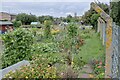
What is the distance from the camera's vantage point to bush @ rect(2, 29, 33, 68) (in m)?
4.88

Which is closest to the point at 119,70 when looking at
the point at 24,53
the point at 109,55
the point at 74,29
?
the point at 109,55

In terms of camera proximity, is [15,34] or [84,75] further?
[15,34]

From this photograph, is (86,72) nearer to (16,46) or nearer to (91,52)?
(16,46)

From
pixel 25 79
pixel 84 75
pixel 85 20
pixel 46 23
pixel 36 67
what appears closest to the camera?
pixel 25 79

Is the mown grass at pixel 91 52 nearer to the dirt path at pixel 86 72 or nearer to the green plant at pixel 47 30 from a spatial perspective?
the dirt path at pixel 86 72

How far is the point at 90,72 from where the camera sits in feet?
15.0

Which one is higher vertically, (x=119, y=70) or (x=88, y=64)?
(x=119, y=70)

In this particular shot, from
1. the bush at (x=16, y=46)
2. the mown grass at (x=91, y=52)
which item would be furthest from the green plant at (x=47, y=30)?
the bush at (x=16, y=46)

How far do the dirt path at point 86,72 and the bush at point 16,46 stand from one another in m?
1.31

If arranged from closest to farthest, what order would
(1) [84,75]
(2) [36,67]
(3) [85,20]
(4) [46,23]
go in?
(2) [36,67]
(1) [84,75]
(4) [46,23]
(3) [85,20]

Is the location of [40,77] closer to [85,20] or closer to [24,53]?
[24,53]

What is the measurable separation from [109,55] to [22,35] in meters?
2.74

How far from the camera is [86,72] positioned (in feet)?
14.9

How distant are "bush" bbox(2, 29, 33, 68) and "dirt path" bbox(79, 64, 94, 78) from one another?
1.31m
